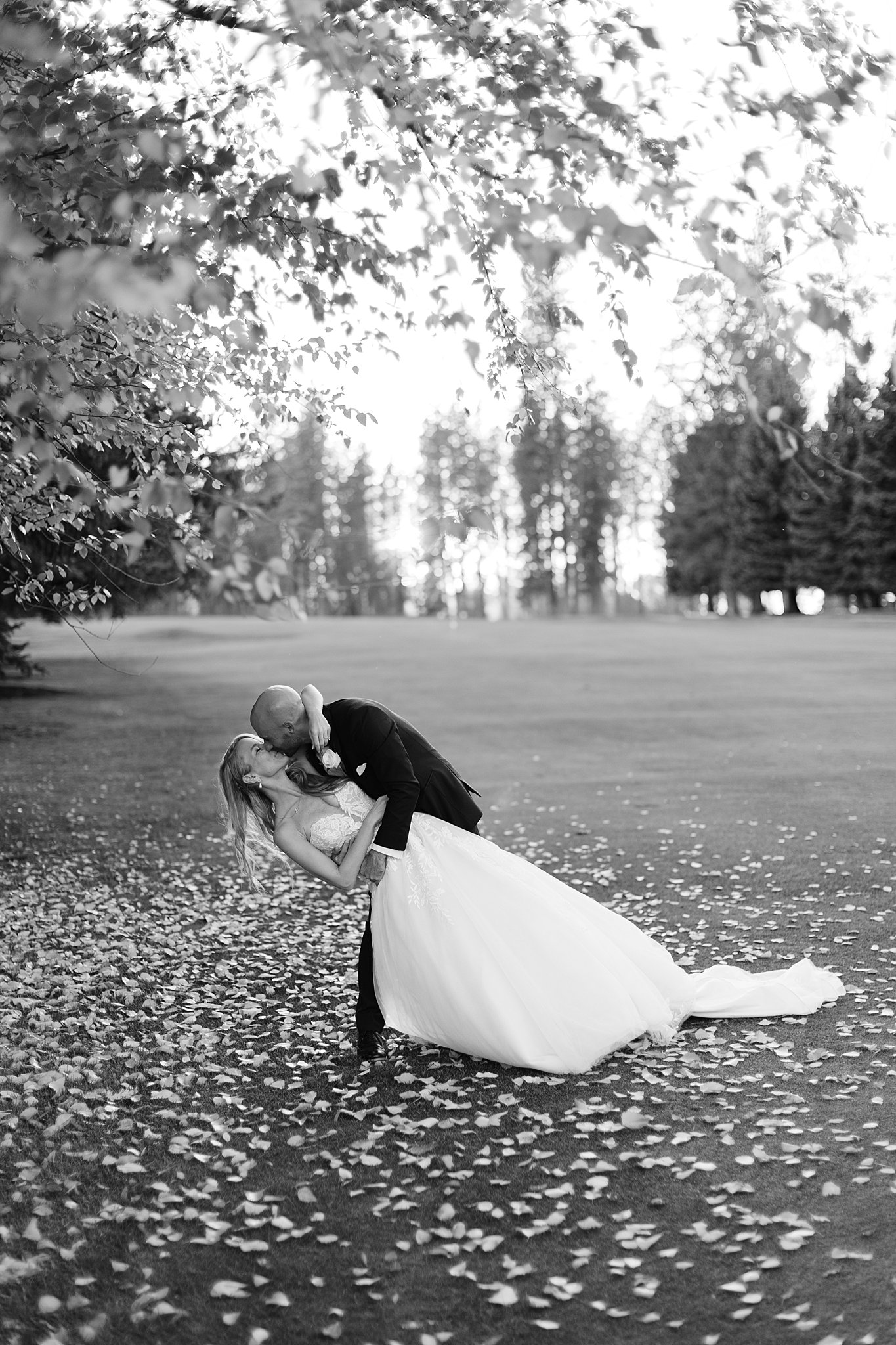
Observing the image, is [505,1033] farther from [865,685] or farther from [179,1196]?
[865,685]

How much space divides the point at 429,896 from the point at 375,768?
0.79 meters

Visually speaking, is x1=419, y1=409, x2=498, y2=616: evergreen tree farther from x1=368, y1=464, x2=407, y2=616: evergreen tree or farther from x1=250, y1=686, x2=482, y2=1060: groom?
x1=250, y1=686, x2=482, y2=1060: groom

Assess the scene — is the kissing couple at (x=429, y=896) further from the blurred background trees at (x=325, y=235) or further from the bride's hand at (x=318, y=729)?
the blurred background trees at (x=325, y=235)

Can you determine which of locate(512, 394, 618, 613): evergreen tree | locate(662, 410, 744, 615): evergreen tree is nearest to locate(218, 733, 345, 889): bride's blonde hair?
locate(662, 410, 744, 615): evergreen tree

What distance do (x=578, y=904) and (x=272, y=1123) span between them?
2.13 m

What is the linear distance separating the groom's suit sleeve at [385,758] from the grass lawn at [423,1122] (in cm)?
145

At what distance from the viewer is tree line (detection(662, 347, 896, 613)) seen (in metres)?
52.6

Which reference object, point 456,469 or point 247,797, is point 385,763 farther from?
point 456,469

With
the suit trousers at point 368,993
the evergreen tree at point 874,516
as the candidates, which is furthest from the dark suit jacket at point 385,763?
the evergreen tree at point 874,516

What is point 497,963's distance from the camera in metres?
6.66

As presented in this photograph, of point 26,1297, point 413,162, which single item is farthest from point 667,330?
point 26,1297

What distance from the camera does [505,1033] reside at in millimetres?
6688

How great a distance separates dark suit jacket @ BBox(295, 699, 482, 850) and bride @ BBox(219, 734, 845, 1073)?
0.10 metres

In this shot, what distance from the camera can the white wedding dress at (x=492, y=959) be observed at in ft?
21.9
